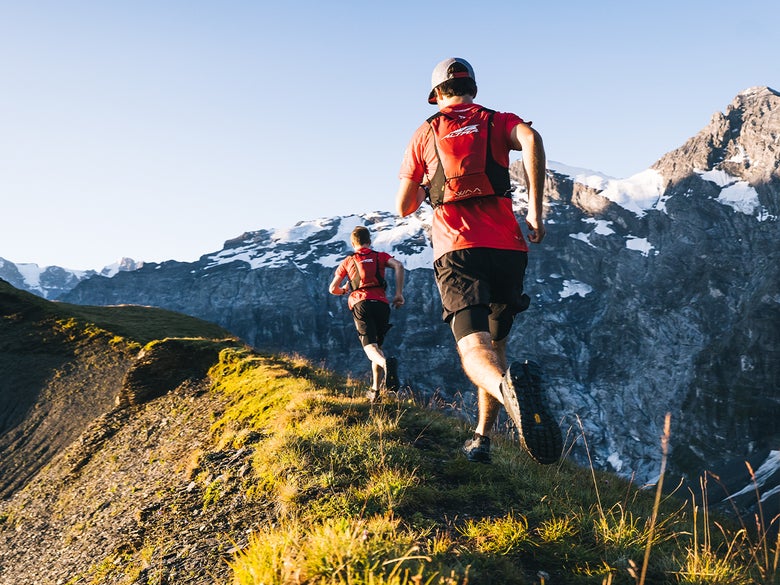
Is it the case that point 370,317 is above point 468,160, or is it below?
below

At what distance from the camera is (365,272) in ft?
31.4

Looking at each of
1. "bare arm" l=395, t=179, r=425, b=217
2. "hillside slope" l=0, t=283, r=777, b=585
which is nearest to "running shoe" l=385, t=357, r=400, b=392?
"hillside slope" l=0, t=283, r=777, b=585

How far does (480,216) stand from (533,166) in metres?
0.58

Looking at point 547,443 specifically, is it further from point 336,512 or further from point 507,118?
point 507,118

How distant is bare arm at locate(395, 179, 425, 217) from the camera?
15.6 ft

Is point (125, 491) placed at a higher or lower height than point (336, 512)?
lower

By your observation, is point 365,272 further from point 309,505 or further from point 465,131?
point 309,505

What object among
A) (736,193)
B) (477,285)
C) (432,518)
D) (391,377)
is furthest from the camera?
(736,193)

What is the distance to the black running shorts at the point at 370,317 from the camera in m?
9.53

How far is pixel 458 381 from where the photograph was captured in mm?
170875

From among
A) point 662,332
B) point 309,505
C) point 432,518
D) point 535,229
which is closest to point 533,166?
point 535,229

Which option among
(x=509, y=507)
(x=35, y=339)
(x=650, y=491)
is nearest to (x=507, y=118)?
(x=509, y=507)

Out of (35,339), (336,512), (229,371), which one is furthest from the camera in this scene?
(35,339)

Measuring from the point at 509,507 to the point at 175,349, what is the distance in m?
10.5
